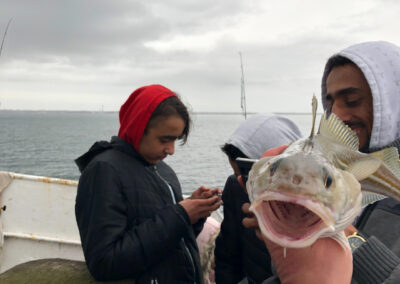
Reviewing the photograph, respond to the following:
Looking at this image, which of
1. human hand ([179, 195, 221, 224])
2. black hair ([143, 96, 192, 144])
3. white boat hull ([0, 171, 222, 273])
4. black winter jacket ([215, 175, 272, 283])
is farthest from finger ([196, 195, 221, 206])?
white boat hull ([0, 171, 222, 273])

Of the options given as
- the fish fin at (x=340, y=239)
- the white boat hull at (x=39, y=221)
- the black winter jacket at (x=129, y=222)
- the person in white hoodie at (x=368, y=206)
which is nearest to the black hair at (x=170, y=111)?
the black winter jacket at (x=129, y=222)

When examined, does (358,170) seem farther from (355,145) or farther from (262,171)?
A: (262,171)

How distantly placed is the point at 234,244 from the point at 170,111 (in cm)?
142

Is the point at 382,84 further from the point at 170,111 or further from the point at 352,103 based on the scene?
the point at 170,111

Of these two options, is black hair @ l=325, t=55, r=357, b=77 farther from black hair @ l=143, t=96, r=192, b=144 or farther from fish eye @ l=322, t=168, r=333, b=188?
black hair @ l=143, t=96, r=192, b=144

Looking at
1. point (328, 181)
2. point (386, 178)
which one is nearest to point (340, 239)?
point (328, 181)

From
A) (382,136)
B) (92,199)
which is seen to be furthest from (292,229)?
(92,199)

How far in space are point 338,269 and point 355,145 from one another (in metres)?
0.85

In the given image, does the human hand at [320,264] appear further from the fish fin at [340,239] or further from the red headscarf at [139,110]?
the red headscarf at [139,110]

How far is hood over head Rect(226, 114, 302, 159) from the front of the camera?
3.08 m

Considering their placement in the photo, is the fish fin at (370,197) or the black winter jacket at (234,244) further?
the black winter jacket at (234,244)

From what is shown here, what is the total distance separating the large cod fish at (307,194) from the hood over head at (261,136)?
4.02 ft

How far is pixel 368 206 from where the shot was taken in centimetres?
203

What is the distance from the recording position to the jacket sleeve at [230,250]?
9.40 feet
